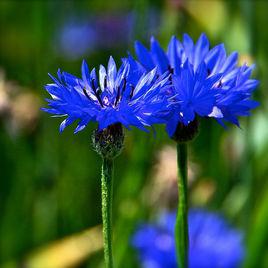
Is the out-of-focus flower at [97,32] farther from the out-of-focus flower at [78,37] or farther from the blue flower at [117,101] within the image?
the blue flower at [117,101]

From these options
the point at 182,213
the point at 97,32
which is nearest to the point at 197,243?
the point at 182,213

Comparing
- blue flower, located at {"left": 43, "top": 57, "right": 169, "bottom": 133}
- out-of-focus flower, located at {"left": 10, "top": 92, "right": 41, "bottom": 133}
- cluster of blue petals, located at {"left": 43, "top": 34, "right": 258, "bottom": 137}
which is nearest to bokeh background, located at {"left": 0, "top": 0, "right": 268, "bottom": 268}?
out-of-focus flower, located at {"left": 10, "top": 92, "right": 41, "bottom": 133}

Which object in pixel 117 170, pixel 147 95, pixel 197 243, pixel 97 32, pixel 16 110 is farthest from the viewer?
pixel 97 32

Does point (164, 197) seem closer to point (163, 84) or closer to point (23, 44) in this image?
point (163, 84)

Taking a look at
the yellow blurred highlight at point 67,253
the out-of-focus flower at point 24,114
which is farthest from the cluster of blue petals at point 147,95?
the out-of-focus flower at point 24,114

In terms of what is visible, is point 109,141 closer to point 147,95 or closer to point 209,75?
point 147,95

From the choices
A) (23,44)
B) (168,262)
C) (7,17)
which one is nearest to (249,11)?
(168,262)
